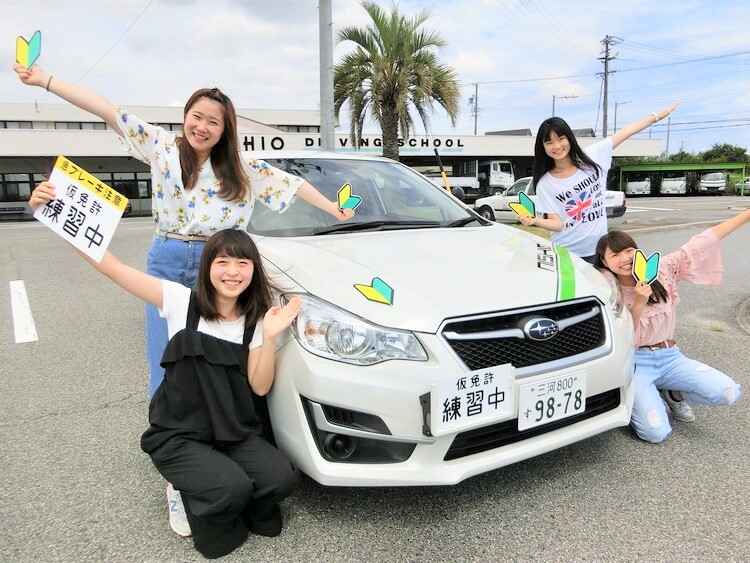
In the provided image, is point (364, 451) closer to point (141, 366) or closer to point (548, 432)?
point (548, 432)

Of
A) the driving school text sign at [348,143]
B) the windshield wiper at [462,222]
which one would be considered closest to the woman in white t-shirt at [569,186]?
the windshield wiper at [462,222]

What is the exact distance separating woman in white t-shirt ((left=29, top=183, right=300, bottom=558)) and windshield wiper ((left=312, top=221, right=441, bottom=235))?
2.41ft

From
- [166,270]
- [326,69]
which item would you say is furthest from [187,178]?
[326,69]

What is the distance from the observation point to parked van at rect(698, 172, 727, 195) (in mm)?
39156

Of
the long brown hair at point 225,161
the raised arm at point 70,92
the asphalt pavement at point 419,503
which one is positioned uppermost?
the raised arm at point 70,92

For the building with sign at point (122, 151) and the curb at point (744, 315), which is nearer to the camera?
the curb at point (744, 315)

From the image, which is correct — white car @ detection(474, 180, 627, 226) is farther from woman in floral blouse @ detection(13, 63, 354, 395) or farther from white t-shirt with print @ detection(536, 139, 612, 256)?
woman in floral blouse @ detection(13, 63, 354, 395)

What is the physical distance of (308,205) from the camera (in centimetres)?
313

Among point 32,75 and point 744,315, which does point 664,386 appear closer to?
point 744,315

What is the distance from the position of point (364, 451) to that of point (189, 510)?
680mm

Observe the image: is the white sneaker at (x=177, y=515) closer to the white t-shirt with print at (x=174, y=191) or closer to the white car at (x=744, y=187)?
the white t-shirt with print at (x=174, y=191)

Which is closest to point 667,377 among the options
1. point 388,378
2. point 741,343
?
point 388,378

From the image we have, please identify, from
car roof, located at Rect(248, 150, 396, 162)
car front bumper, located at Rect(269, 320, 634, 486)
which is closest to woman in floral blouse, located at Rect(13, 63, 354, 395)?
car front bumper, located at Rect(269, 320, 634, 486)

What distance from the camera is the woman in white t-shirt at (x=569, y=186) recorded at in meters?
3.51
